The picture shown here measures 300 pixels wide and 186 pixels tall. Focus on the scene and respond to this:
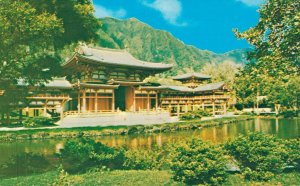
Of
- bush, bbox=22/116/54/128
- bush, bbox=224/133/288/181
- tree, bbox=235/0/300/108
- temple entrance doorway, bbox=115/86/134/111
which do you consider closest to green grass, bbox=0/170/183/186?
bush, bbox=224/133/288/181


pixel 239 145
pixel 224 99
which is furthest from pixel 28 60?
pixel 224 99

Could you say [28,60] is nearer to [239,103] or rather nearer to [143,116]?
[143,116]

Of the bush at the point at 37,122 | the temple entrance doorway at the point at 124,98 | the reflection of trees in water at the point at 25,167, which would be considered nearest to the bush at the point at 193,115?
the temple entrance doorway at the point at 124,98

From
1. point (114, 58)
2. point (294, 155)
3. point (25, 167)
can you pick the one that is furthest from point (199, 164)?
point (114, 58)

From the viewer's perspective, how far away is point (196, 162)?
8258mm

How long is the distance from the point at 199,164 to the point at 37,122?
25.1 meters

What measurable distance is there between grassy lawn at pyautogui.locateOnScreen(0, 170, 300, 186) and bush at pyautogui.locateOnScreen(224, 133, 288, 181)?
248mm

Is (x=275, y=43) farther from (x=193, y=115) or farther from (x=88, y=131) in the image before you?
(x=193, y=115)

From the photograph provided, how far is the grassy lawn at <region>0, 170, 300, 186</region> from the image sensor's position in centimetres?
838

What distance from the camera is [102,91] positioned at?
38.2 meters

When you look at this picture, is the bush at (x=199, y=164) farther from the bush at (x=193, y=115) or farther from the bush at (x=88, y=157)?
the bush at (x=193, y=115)

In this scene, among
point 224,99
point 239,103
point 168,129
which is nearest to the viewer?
point 168,129

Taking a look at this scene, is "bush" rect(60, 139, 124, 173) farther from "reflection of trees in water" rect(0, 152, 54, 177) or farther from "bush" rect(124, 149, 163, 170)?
"reflection of trees in water" rect(0, 152, 54, 177)

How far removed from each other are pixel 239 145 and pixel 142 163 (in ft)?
11.3
